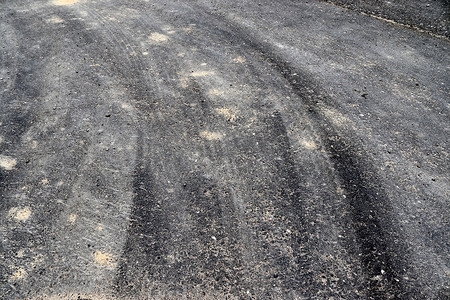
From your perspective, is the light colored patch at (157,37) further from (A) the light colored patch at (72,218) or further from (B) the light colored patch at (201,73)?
(A) the light colored patch at (72,218)

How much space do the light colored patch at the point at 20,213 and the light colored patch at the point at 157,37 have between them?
13.2 ft

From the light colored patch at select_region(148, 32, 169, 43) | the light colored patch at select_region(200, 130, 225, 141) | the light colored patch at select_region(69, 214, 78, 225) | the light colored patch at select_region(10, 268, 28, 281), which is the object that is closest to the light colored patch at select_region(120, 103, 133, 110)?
the light colored patch at select_region(200, 130, 225, 141)

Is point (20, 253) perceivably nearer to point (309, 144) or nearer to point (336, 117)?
point (309, 144)

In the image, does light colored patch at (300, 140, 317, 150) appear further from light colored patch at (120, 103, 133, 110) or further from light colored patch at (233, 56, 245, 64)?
light colored patch at (120, 103, 133, 110)

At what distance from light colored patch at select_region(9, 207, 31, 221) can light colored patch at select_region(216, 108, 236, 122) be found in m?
2.55

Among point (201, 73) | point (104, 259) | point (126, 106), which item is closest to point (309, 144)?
point (201, 73)

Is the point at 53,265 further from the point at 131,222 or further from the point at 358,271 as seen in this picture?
the point at 358,271

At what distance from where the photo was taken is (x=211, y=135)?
4945 mm

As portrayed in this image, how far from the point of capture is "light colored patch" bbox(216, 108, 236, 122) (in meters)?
5.22

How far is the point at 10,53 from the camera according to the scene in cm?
666

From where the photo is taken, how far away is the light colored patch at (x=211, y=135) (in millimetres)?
4898

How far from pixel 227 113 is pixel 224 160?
95 centimetres

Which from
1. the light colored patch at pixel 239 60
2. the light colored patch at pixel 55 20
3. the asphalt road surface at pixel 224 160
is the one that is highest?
the light colored patch at pixel 239 60

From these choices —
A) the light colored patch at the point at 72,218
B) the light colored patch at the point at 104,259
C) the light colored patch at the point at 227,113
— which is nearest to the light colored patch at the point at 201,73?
the light colored patch at the point at 227,113
